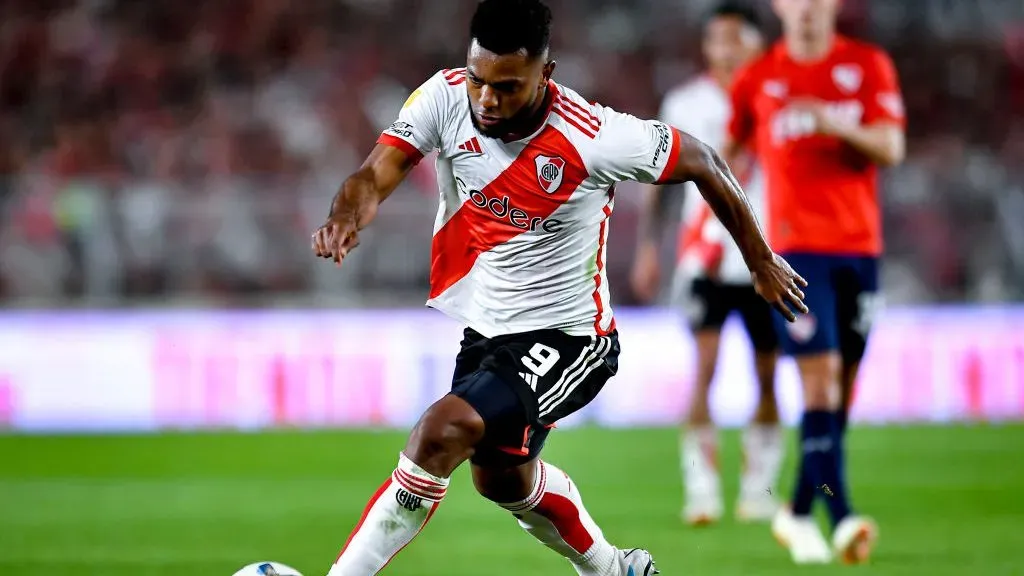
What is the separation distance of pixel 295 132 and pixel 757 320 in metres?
10.6

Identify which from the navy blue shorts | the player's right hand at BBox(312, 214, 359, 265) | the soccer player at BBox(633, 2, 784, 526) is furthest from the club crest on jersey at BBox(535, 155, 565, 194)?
the soccer player at BBox(633, 2, 784, 526)

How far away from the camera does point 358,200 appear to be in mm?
4383

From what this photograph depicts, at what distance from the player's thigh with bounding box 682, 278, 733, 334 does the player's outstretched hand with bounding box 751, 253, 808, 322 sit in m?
3.67

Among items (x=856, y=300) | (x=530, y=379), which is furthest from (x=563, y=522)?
(x=856, y=300)

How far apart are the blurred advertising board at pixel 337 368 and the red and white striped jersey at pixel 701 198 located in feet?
18.0

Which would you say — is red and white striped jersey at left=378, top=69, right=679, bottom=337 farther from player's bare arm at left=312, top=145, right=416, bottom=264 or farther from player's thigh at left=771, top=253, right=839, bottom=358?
player's thigh at left=771, top=253, right=839, bottom=358

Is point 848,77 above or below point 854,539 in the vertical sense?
above

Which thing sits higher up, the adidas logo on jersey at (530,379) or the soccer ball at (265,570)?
the adidas logo on jersey at (530,379)

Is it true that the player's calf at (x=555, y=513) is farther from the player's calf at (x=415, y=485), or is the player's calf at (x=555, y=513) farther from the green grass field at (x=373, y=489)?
the green grass field at (x=373, y=489)

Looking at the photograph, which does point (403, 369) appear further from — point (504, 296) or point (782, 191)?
point (504, 296)

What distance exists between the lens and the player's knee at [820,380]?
6.59 metres

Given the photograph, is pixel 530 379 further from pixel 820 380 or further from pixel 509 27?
pixel 820 380

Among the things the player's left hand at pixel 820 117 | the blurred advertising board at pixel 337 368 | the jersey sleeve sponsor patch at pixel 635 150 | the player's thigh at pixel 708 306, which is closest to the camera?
the jersey sleeve sponsor patch at pixel 635 150

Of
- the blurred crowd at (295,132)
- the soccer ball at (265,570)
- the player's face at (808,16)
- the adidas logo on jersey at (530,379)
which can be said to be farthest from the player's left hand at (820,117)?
the blurred crowd at (295,132)
